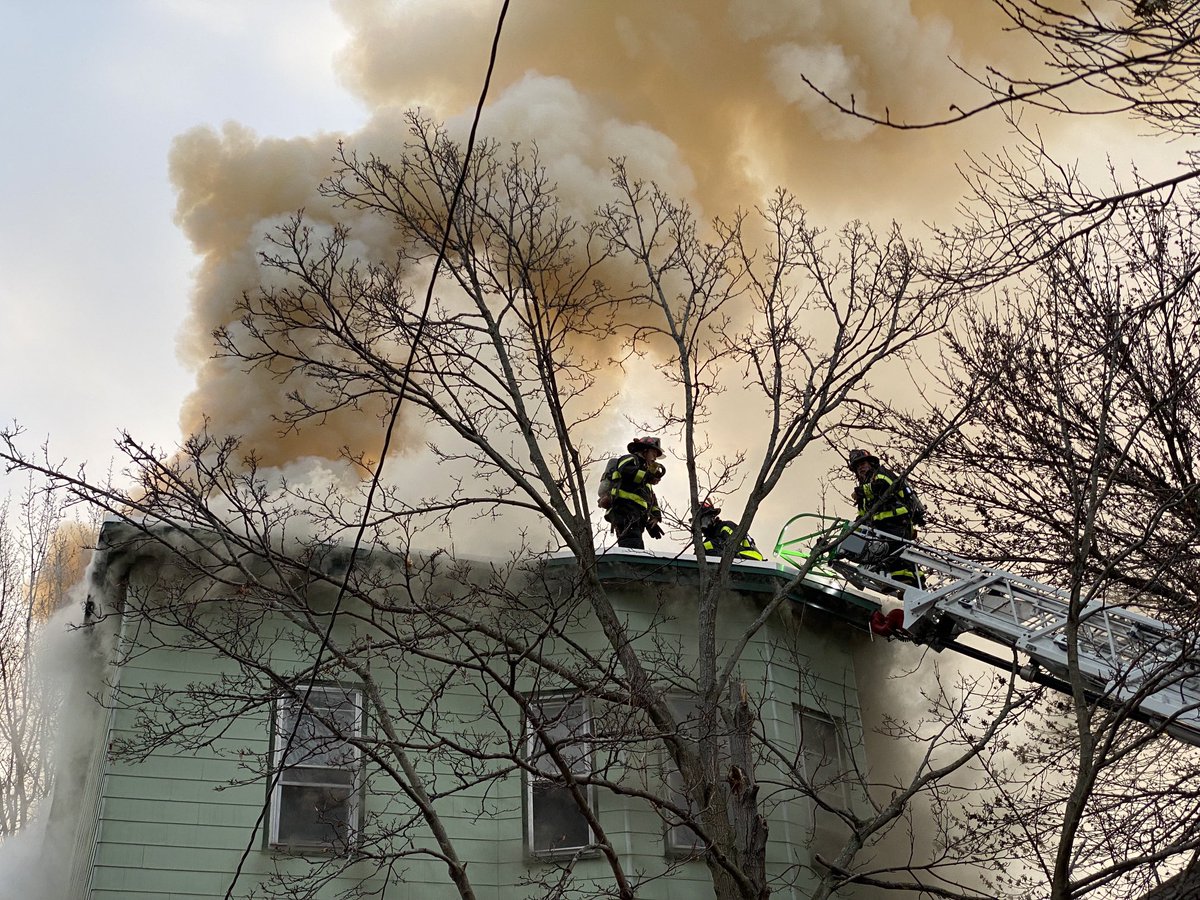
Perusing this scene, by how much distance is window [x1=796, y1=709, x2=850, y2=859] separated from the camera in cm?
1036

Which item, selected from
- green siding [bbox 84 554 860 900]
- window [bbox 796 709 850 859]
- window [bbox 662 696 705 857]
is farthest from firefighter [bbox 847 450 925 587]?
window [bbox 662 696 705 857]

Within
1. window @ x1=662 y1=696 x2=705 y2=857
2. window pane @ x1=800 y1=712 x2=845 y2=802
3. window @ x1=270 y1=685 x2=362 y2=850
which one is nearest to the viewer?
window @ x1=270 y1=685 x2=362 y2=850

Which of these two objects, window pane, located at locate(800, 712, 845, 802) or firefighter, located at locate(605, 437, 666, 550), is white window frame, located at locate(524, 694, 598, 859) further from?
window pane, located at locate(800, 712, 845, 802)

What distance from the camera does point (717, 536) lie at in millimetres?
11633

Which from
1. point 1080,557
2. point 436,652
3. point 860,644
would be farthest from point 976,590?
point 436,652

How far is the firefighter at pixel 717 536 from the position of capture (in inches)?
432

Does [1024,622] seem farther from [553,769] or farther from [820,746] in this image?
[553,769]

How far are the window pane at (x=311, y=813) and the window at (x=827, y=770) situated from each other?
3.76 meters

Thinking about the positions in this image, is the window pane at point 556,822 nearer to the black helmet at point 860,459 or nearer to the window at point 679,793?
the window at point 679,793

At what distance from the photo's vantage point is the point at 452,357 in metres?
9.29

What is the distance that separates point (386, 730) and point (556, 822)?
2530 millimetres

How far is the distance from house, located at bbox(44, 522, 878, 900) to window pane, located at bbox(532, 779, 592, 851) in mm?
17

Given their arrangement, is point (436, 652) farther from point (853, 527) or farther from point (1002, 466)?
point (1002, 466)

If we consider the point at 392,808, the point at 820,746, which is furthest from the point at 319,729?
the point at 820,746
